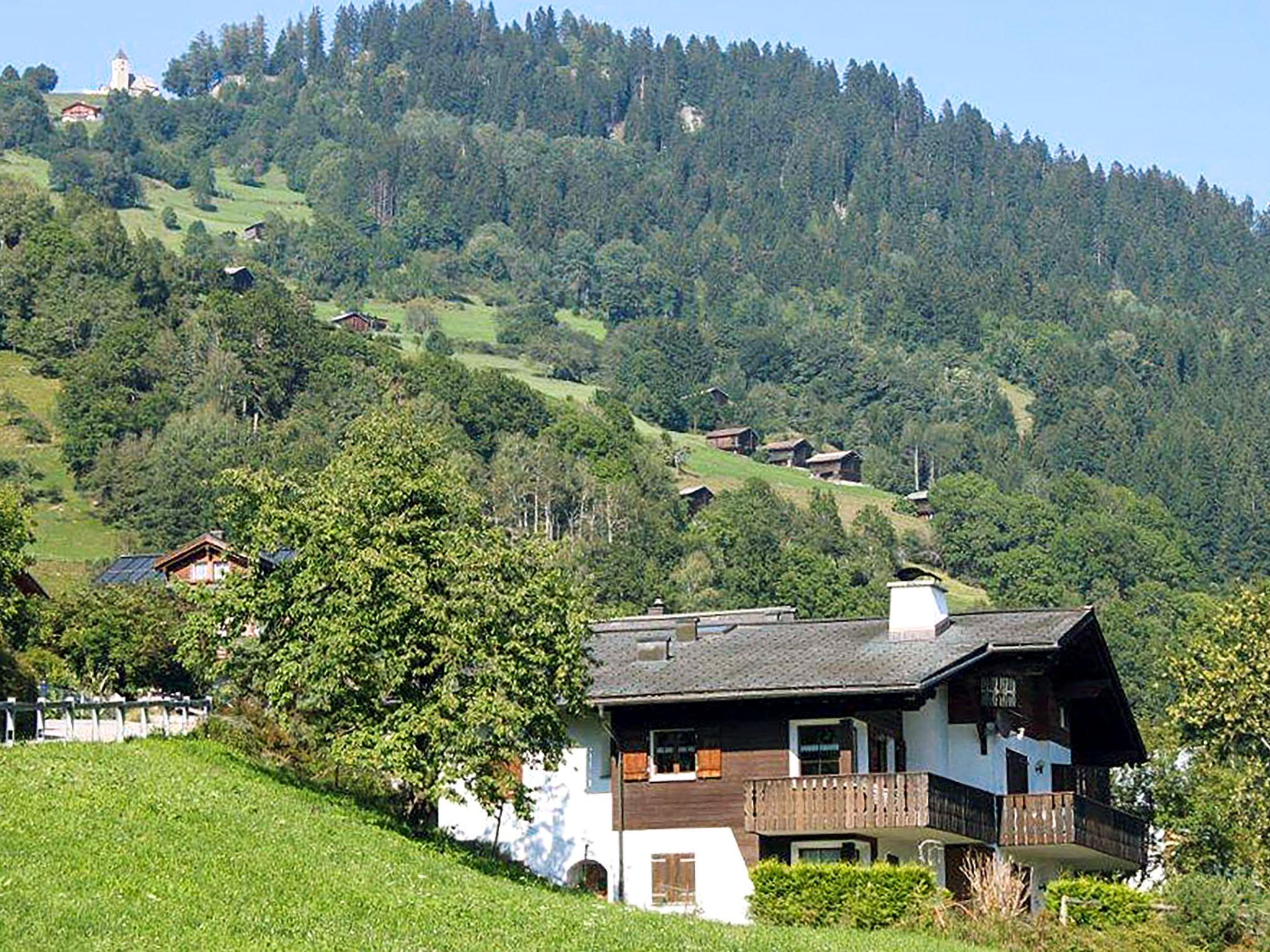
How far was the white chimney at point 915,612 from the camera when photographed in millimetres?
52406

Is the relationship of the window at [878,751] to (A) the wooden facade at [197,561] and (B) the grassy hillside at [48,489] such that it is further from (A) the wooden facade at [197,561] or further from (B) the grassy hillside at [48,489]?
(B) the grassy hillside at [48,489]

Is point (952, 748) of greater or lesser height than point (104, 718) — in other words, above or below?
below

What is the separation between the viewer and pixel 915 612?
52.8 m

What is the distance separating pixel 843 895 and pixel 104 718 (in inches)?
581

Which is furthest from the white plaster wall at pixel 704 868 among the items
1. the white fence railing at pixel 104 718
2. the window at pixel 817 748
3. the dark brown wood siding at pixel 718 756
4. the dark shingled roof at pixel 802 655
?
the white fence railing at pixel 104 718

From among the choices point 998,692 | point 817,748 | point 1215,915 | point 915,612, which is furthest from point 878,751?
point 1215,915

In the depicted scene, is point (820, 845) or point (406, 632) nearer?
point (406, 632)

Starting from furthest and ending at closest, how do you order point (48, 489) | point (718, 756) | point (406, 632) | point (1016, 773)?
point (48, 489)
point (1016, 773)
point (718, 756)
point (406, 632)

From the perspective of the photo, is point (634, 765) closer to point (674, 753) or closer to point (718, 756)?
point (674, 753)

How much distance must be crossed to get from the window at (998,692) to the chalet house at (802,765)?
0.14 ft

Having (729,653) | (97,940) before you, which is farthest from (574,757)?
(97,940)

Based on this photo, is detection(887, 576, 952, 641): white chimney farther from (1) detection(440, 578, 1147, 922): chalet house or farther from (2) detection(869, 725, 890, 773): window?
(2) detection(869, 725, 890, 773): window

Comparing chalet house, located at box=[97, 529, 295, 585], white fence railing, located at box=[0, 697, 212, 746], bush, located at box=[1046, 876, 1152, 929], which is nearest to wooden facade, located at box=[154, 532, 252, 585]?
chalet house, located at box=[97, 529, 295, 585]

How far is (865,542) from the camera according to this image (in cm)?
19388
